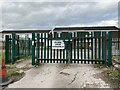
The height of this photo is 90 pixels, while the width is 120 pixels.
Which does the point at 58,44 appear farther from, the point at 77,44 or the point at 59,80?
the point at 59,80

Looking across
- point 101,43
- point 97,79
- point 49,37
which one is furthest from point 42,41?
point 97,79

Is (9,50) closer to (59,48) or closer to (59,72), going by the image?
(59,48)

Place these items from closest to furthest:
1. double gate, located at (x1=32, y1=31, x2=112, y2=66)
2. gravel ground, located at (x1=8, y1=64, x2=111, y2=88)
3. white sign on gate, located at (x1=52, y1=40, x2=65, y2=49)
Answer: gravel ground, located at (x1=8, y1=64, x2=111, y2=88) → double gate, located at (x1=32, y1=31, x2=112, y2=66) → white sign on gate, located at (x1=52, y1=40, x2=65, y2=49)

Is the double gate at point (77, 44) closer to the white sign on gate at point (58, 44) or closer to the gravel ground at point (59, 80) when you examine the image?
the white sign on gate at point (58, 44)

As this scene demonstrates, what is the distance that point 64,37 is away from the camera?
823cm

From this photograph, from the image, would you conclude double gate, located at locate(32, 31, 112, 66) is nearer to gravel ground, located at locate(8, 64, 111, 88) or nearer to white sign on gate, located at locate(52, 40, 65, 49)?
white sign on gate, located at locate(52, 40, 65, 49)

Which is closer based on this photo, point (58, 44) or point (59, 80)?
point (59, 80)

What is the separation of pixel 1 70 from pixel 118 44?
10050 mm

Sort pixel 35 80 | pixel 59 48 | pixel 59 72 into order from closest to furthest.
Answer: pixel 35 80 → pixel 59 72 → pixel 59 48

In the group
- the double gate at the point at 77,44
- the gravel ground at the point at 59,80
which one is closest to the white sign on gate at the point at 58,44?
the double gate at the point at 77,44

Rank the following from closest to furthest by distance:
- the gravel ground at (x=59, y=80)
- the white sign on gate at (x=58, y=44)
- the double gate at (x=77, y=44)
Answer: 1. the gravel ground at (x=59, y=80)
2. the double gate at (x=77, y=44)
3. the white sign on gate at (x=58, y=44)

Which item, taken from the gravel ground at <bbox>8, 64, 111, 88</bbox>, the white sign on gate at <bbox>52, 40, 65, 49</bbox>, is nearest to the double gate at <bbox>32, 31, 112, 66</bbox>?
the white sign on gate at <bbox>52, 40, 65, 49</bbox>

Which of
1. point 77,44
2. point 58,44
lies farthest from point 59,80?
point 77,44

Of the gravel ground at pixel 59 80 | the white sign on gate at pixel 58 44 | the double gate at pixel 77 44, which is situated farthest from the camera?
the white sign on gate at pixel 58 44
